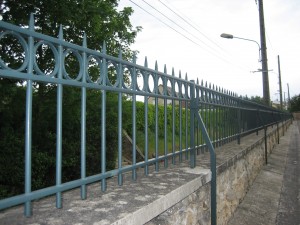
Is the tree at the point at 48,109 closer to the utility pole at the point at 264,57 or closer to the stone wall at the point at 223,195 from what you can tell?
the stone wall at the point at 223,195

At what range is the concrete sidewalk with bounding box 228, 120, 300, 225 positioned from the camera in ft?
13.0

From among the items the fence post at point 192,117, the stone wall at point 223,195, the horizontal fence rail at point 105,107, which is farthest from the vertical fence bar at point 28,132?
the fence post at point 192,117

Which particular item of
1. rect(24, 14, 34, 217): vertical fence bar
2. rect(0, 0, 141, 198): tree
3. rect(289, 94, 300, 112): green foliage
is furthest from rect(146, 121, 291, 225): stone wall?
rect(289, 94, 300, 112): green foliage

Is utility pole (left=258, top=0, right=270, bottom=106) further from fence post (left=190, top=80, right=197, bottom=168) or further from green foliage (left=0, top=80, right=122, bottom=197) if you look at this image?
fence post (left=190, top=80, right=197, bottom=168)

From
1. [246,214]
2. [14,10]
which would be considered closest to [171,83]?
[246,214]

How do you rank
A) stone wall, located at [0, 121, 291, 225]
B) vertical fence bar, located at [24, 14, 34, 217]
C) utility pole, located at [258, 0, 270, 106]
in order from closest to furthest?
vertical fence bar, located at [24, 14, 34, 217], stone wall, located at [0, 121, 291, 225], utility pole, located at [258, 0, 270, 106]

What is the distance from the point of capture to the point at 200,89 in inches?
152

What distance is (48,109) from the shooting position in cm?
640

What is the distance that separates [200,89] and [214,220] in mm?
1697

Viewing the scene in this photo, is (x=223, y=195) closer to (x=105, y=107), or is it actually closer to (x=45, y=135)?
(x=105, y=107)

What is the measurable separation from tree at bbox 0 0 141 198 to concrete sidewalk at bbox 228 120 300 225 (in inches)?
139

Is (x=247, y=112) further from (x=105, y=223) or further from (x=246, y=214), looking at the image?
(x=105, y=223)

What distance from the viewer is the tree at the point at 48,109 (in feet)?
19.0

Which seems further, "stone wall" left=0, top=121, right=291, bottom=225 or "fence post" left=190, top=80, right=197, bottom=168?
"fence post" left=190, top=80, right=197, bottom=168
